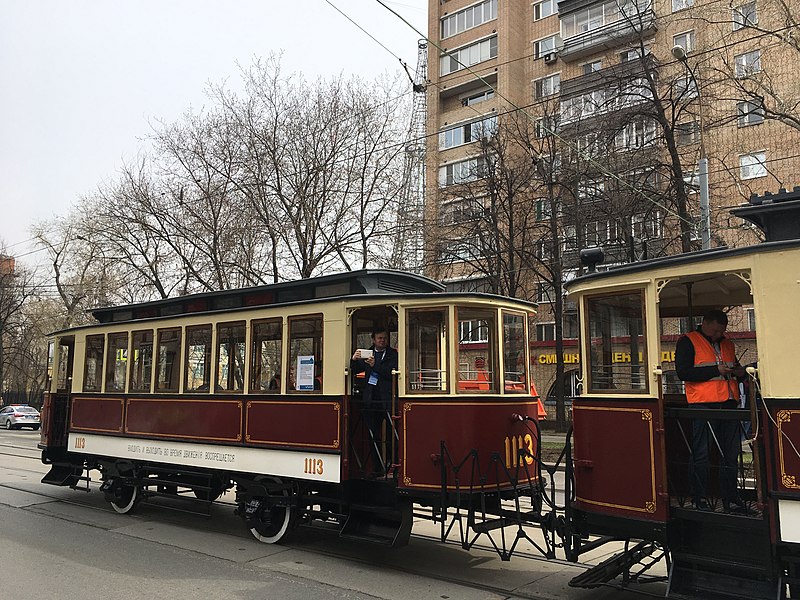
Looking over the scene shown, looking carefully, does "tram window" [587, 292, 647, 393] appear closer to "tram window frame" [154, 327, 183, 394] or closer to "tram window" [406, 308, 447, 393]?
"tram window" [406, 308, 447, 393]

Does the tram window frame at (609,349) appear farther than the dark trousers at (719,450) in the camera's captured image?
Yes

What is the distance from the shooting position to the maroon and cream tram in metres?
7.48

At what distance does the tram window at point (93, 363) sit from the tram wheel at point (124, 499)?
187 centimetres

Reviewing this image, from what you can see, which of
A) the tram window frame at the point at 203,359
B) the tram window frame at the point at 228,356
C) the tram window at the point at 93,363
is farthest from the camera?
the tram window at the point at 93,363


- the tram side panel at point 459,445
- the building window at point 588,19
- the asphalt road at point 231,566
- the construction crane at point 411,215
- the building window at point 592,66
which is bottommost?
the asphalt road at point 231,566

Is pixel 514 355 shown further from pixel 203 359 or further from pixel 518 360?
pixel 203 359

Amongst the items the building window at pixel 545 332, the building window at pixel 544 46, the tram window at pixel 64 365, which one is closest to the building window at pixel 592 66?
the building window at pixel 544 46

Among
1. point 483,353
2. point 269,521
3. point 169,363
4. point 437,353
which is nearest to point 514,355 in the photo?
point 483,353

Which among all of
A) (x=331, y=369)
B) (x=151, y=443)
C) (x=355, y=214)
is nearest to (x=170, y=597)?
(x=331, y=369)

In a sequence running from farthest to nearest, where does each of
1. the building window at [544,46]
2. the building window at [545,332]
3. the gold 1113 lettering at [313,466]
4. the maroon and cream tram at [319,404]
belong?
the building window at [544,46] < the building window at [545,332] < the gold 1113 lettering at [313,466] < the maroon and cream tram at [319,404]

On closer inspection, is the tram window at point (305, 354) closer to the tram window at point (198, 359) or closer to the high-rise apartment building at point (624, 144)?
the tram window at point (198, 359)

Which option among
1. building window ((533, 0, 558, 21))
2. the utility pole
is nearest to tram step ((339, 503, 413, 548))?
building window ((533, 0, 558, 21))

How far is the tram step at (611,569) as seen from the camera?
596 centimetres

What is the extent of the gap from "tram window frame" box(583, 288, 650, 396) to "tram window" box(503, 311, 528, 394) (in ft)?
5.09
